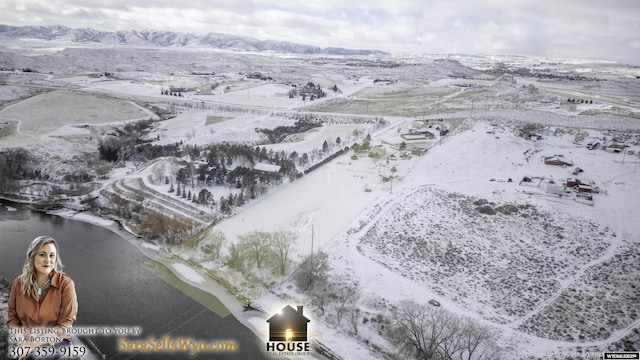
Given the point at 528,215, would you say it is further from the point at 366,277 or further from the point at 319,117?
the point at 319,117

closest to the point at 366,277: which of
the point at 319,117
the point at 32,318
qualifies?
the point at 32,318

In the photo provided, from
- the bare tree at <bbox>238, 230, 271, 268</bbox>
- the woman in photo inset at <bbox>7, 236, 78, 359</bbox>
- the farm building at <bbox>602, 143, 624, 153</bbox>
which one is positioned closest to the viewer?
the woman in photo inset at <bbox>7, 236, 78, 359</bbox>

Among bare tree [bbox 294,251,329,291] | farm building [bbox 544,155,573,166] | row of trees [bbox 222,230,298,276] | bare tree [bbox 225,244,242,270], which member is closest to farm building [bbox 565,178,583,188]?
farm building [bbox 544,155,573,166]

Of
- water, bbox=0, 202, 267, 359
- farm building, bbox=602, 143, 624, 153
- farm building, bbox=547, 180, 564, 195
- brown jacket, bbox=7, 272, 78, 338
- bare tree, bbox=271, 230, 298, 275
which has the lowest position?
water, bbox=0, 202, 267, 359

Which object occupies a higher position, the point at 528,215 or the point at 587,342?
the point at 528,215

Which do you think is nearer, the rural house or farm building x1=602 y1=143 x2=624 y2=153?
the rural house

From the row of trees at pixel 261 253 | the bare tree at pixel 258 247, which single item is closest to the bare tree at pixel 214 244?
the row of trees at pixel 261 253

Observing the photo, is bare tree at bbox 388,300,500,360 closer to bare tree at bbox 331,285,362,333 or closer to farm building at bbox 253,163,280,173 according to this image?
bare tree at bbox 331,285,362,333
